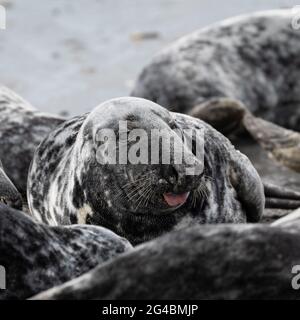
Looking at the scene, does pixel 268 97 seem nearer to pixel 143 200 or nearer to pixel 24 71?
pixel 24 71

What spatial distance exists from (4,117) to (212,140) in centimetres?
172

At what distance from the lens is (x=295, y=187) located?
5.72 meters

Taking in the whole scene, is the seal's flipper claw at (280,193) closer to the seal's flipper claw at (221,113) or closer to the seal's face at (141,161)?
the seal's face at (141,161)

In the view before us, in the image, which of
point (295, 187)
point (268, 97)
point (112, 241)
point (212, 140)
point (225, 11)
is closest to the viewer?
point (112, 241)

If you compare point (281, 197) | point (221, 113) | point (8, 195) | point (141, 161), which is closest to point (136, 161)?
point (141, 161)

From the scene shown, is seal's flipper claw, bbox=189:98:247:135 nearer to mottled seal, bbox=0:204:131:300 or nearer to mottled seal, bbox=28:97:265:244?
mottled seal, bbox=28:97:265:244

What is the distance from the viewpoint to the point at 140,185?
4.28 meters

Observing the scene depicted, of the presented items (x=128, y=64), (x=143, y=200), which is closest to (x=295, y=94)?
(x=128, y=64)

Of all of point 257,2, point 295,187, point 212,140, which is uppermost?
point 257,2

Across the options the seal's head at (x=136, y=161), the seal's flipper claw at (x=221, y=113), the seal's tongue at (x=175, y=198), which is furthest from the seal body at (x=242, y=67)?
the seal's tongue at (x=175, y=198)

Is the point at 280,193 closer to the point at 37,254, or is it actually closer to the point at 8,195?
the point at 8,195

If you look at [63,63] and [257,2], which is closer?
[63,63]

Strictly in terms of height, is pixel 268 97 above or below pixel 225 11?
below

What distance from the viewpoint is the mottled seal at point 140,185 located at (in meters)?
4.32
